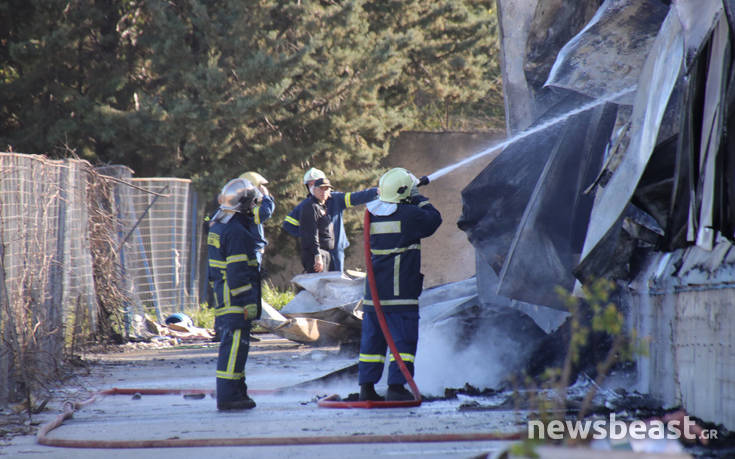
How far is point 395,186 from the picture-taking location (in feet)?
20.5

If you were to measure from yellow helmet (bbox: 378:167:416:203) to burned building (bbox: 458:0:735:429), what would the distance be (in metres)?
0.55

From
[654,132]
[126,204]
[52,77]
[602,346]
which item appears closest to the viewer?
[654,132]

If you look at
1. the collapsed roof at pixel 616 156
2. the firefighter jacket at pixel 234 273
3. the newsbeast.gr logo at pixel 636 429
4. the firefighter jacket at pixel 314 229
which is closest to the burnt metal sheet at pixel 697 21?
the collapsed roof at pixel 616 156

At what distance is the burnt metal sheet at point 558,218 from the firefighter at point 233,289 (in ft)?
5.55

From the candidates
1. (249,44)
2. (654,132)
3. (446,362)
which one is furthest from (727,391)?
(249,44)

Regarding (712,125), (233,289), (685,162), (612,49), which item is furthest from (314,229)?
(712,125)

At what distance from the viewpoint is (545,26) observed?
251 inches

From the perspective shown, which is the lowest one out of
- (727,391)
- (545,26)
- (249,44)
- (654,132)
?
(727,391)

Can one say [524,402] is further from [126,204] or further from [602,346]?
[126,204]

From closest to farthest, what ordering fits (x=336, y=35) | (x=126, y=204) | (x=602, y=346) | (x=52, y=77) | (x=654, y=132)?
(x=654, y=132), (x=602, y=346), (x=126, y=204), (x=52, y=77), (x=336, y=35)

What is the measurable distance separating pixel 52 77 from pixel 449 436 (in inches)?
443

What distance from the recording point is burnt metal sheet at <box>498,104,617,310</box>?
5961 mm

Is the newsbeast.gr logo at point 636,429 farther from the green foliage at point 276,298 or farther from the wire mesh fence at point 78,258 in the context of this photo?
the green foliage at point 276,298

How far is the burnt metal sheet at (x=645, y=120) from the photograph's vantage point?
4.21 meters
